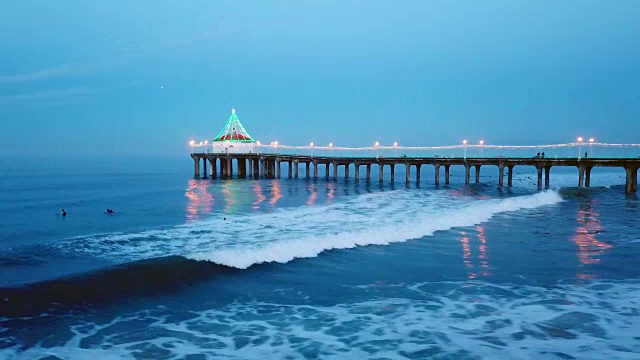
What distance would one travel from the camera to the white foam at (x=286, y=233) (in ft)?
52.5

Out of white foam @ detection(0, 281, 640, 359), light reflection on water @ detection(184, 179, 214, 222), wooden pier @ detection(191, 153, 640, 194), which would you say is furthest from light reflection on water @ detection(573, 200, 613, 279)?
light reflection on water @ detection(184, 179, 214, 222)

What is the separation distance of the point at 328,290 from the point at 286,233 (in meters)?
8.63

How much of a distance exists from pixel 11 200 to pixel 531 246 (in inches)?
1534

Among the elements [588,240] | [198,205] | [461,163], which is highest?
[461,163]

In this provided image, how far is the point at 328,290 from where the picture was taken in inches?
472

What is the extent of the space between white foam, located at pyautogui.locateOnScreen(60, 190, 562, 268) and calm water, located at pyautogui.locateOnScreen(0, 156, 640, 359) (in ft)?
0.29

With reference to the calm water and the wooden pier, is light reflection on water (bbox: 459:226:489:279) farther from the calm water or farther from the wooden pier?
the wooden pier

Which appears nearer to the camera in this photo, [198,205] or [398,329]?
[398,329]

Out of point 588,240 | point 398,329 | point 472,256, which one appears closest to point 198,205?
point 472,256

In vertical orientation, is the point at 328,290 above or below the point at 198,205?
above

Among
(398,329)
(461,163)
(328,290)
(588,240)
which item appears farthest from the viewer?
(461,163)

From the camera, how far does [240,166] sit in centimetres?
6956

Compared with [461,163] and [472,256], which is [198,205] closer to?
[472,256]

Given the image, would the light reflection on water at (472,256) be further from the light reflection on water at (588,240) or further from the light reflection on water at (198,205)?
the light reflection on water at (198,205)
